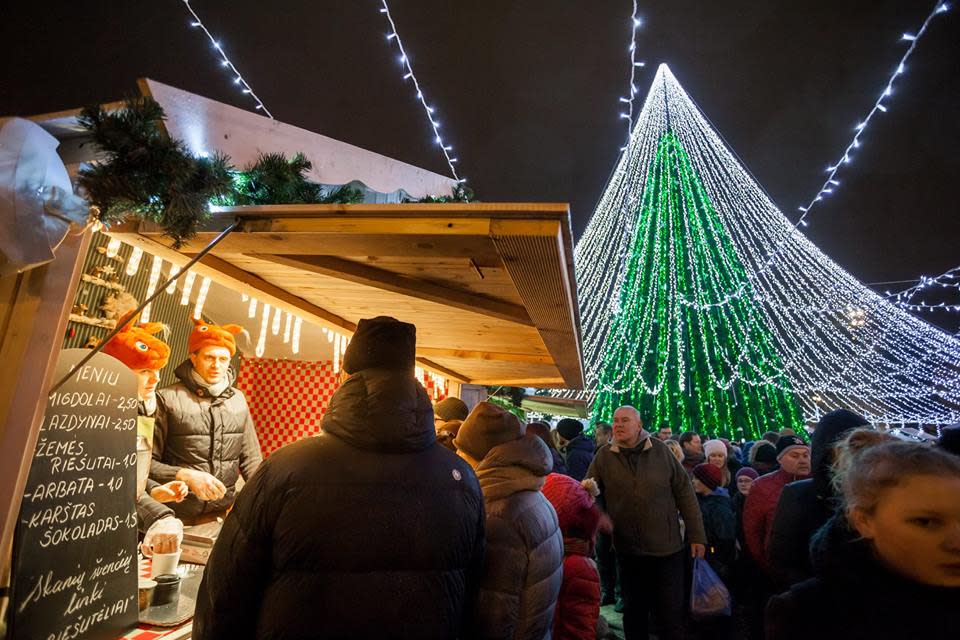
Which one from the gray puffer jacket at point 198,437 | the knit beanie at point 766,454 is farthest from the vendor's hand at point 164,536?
the knit beanie at point 766,454

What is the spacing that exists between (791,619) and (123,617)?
224 cm

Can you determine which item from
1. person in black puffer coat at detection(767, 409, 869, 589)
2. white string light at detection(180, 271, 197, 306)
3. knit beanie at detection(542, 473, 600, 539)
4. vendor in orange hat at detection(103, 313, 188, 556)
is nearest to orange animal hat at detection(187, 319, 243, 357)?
vendor in orange hat at detection(103, 313, 188, 556)

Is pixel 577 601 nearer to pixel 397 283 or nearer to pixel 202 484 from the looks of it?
pixel 397 283

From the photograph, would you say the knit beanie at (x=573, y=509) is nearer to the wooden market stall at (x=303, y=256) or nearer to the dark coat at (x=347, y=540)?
the wooden market stall at (x=303, y=256)

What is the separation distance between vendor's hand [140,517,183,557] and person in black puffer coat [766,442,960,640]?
2315 mm

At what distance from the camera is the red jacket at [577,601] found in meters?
2.50

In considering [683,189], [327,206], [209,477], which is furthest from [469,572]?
[683,189]

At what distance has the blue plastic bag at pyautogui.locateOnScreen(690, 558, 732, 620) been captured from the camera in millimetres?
3484

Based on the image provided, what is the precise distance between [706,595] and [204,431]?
3.78m

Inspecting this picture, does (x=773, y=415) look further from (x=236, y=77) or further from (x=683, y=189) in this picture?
(x=236, y=77)

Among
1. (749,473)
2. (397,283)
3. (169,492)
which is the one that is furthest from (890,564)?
(749,473)

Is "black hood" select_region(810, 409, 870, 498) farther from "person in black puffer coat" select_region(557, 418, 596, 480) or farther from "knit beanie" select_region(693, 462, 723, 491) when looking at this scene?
"person in black puffer coat" select_region(557, 418, 596, 480)

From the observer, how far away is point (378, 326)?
1.55 metres

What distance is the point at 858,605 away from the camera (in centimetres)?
131
